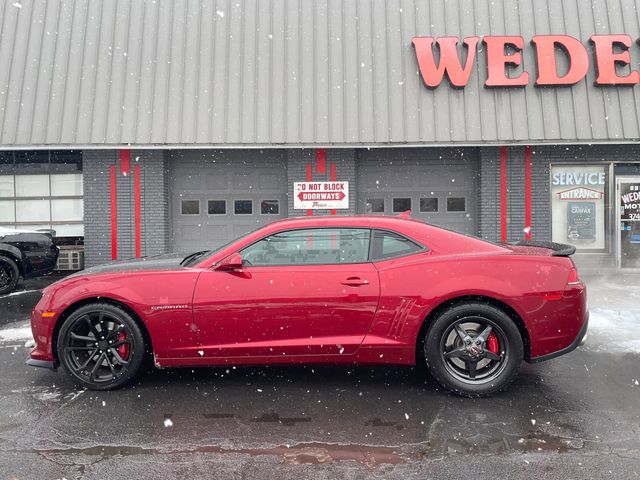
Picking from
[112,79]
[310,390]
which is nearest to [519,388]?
[310,390]

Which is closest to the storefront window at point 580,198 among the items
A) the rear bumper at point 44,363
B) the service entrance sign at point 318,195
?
the service entrance sign at point 318,195

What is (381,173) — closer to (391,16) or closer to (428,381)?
(391,16)

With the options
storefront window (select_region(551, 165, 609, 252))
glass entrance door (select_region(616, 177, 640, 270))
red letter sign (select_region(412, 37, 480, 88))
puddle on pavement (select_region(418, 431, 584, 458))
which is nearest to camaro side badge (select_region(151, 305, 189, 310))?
puddle on pavement (select_region(418, 431, 584, 458))

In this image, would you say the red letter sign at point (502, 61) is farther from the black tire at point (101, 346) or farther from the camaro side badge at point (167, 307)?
the black tire at point (101, 346)

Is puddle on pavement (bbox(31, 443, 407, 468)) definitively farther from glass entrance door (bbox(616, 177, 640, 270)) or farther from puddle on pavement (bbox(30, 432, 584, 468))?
glass entrance door (bbox(616, 177, 640, 270))

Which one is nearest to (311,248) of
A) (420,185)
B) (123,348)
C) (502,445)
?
(123,348)

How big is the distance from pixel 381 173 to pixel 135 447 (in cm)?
977

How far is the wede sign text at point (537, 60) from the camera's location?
11.3m

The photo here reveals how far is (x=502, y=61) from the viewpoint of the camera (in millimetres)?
11477

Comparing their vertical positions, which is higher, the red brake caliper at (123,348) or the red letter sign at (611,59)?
the red letter sign at (611,59)

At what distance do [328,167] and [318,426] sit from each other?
28.7 feet

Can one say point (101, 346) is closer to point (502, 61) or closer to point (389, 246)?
point (389, 246)

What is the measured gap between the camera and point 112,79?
11.8 metres

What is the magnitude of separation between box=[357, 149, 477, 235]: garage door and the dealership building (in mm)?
45
